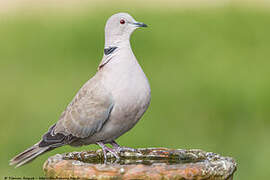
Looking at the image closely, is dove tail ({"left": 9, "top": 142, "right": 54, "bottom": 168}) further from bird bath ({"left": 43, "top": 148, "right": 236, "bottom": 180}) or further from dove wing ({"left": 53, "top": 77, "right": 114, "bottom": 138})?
bird bath ({"left": 43, "top": 148, "right": 236, "bottom": 180})

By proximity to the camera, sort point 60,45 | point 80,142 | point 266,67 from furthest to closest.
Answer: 1. point 60,45
2. point 266,67
3. point 80,142

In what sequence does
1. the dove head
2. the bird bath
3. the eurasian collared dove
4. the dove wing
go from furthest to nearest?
→ the dove head < the dove wing < the eurasian collared dove < the bird bath

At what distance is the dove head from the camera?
596cm

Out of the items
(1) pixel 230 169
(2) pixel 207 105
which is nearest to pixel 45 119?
(2) pixel 207 105

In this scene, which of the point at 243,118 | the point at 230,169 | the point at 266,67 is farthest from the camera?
the point at 266,67

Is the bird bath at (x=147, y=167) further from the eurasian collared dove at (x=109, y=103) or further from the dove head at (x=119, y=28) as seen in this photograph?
the dove head at (x=119, y=28)

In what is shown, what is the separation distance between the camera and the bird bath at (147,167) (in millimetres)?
4617

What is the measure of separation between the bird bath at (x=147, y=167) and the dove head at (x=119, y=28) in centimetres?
133

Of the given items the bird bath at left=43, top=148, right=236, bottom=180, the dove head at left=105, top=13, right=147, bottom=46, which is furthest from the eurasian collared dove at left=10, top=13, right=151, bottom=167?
the bird bath at left=43, top=148, right=236, bottom=180

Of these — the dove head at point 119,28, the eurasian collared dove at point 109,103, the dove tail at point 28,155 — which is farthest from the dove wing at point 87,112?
the dove head at point 119,28

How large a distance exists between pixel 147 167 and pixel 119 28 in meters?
1.93

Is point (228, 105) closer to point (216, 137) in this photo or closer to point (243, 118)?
point (243, 118)

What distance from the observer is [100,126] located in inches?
225

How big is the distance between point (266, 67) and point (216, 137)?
11.1ft
